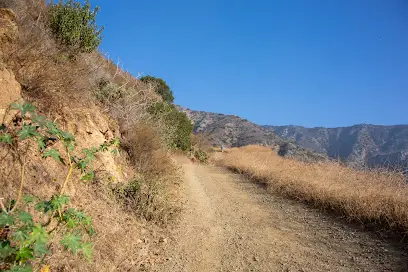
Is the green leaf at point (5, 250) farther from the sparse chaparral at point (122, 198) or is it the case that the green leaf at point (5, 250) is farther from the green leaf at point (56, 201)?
the green leaf at point (56, 201)

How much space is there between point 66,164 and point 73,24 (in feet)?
16.8

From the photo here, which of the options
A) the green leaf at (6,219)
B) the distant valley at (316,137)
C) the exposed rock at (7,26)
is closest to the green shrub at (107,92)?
the exposed rock at (7,26)

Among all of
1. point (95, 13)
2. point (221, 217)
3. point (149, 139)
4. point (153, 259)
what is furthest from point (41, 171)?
point (95, 13)

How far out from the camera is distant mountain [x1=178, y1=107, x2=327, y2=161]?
5319 cm

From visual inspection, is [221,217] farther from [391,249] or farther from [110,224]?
[391,249]

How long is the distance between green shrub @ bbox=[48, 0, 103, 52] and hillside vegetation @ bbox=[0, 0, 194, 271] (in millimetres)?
30

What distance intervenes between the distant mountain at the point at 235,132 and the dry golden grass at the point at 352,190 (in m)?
35.8

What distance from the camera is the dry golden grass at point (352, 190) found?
5055mm

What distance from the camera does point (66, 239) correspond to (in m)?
2.03

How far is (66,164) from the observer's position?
444 cm

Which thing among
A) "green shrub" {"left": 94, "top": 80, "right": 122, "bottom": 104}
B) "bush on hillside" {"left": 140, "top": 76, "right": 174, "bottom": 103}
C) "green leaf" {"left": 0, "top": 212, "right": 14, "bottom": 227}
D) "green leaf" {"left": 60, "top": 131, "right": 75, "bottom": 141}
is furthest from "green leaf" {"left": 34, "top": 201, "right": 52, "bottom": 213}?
"bush on hillside" {"left": 140, "top": 76, "right": 174, "bottom": 103}

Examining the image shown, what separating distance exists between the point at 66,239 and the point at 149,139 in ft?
20.3

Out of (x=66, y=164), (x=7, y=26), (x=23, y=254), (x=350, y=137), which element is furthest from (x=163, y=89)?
(x=350, y=137)

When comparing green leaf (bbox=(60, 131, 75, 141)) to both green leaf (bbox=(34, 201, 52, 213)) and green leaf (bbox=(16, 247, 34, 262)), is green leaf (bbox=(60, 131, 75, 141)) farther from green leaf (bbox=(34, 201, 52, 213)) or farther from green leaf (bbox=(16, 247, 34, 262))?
green leaf (bbox=(16, 247, 34, 262))
